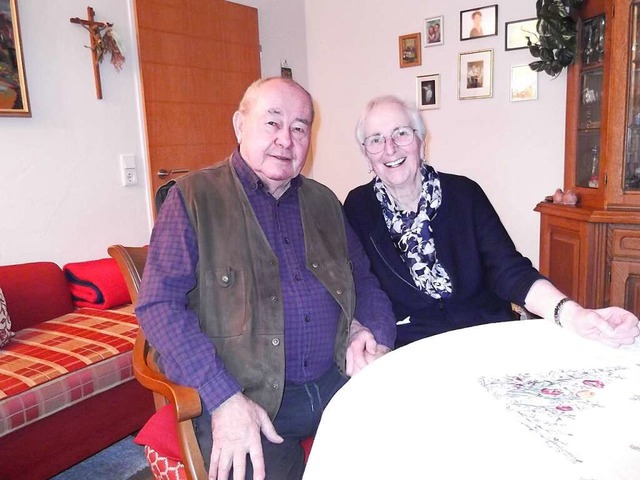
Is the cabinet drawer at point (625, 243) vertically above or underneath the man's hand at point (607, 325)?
underneath

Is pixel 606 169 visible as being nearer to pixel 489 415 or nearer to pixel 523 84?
pixel 523 84

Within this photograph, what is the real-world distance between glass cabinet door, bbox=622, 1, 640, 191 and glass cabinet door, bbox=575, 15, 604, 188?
159mm

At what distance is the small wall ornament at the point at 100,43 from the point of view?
8.13 ft

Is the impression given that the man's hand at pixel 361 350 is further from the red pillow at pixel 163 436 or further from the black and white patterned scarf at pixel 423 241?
the red pillow at pixel 163 436

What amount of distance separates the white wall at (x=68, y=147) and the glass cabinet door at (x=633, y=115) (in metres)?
2.38

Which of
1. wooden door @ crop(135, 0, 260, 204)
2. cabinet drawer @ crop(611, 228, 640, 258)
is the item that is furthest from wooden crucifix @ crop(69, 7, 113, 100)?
cabinet drawer @ crop(611, 228, 640, 258)

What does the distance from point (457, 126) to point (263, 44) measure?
141 cm

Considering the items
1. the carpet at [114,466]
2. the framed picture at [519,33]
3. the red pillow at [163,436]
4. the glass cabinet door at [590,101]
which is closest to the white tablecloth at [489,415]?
the red pillow at [163,436]

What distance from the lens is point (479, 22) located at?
3146mm

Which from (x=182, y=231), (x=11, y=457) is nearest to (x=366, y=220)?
Answer: (x=182, y=231)

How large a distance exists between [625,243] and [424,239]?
1432mm

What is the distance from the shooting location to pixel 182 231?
1.11m

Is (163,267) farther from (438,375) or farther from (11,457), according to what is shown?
(11,457)

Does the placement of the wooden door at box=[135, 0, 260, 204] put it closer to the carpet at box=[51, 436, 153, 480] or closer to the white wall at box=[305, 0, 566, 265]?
the white wall at box=[305, 0, 566, 265]
